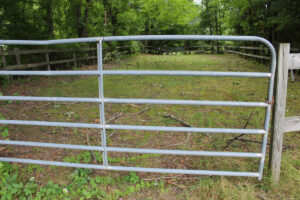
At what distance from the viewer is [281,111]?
2.28 m

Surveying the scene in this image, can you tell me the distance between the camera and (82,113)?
4.78 metres

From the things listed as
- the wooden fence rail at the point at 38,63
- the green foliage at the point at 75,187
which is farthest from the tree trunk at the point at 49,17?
the green foliage at the point at 75,187

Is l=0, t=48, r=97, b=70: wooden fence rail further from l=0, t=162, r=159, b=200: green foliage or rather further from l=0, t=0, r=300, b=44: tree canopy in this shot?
l=0, t=162, r=159, b=200: green foliage

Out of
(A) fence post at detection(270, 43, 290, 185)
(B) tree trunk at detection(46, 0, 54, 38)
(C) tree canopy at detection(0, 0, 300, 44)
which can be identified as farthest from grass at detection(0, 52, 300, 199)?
(B) tree trunk at detection(46, 0, 54, 38)

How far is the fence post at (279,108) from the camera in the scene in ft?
7.13

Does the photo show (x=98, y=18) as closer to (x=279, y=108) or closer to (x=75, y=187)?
(x=75, y=187)

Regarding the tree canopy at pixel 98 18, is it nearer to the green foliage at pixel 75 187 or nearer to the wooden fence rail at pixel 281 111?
the green foliage at pixel 75 187

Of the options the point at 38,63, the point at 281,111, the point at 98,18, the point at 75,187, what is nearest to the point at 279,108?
the point at 281,111

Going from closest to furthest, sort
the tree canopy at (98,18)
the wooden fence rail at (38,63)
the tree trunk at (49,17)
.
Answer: the wooden fence rail at (38,63) < the tree canopy at (98,18) < the tree trunk at (49,17)

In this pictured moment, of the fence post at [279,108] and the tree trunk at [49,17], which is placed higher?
the tree trunk at [49,17]

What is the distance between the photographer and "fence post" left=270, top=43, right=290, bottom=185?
7.13ft

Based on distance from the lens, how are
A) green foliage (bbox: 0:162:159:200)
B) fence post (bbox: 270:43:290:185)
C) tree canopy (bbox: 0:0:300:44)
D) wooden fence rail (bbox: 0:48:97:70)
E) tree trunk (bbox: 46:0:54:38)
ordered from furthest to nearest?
tree trunk (bbox: 46:0:54:38) → tree canopy (bbox: 0:0:300:44) → wooden fence rail (bbox: 0:48:97:70) → green foliage (bbox: 0:162:159:200) → fence post (bbox: 270:43:290:185)

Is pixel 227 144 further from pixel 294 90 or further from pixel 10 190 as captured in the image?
pixel 294 90

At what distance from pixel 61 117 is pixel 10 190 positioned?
7.36 ft
